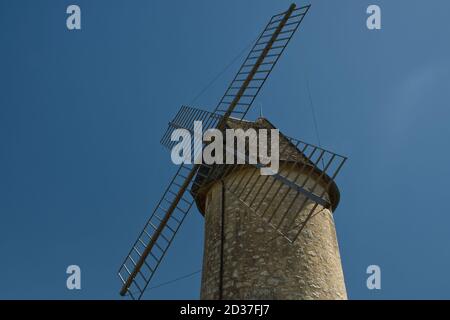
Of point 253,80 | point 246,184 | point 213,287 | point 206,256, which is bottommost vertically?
point 213,287

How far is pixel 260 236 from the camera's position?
25.1ft

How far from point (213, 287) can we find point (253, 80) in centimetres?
443

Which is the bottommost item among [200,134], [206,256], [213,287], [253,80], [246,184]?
[213,287]

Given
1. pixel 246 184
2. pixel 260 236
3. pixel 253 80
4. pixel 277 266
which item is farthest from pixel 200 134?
pixel 277 266

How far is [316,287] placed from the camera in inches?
283

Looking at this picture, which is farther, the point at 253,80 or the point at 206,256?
the point at 253,80

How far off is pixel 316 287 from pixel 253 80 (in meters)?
4.53
